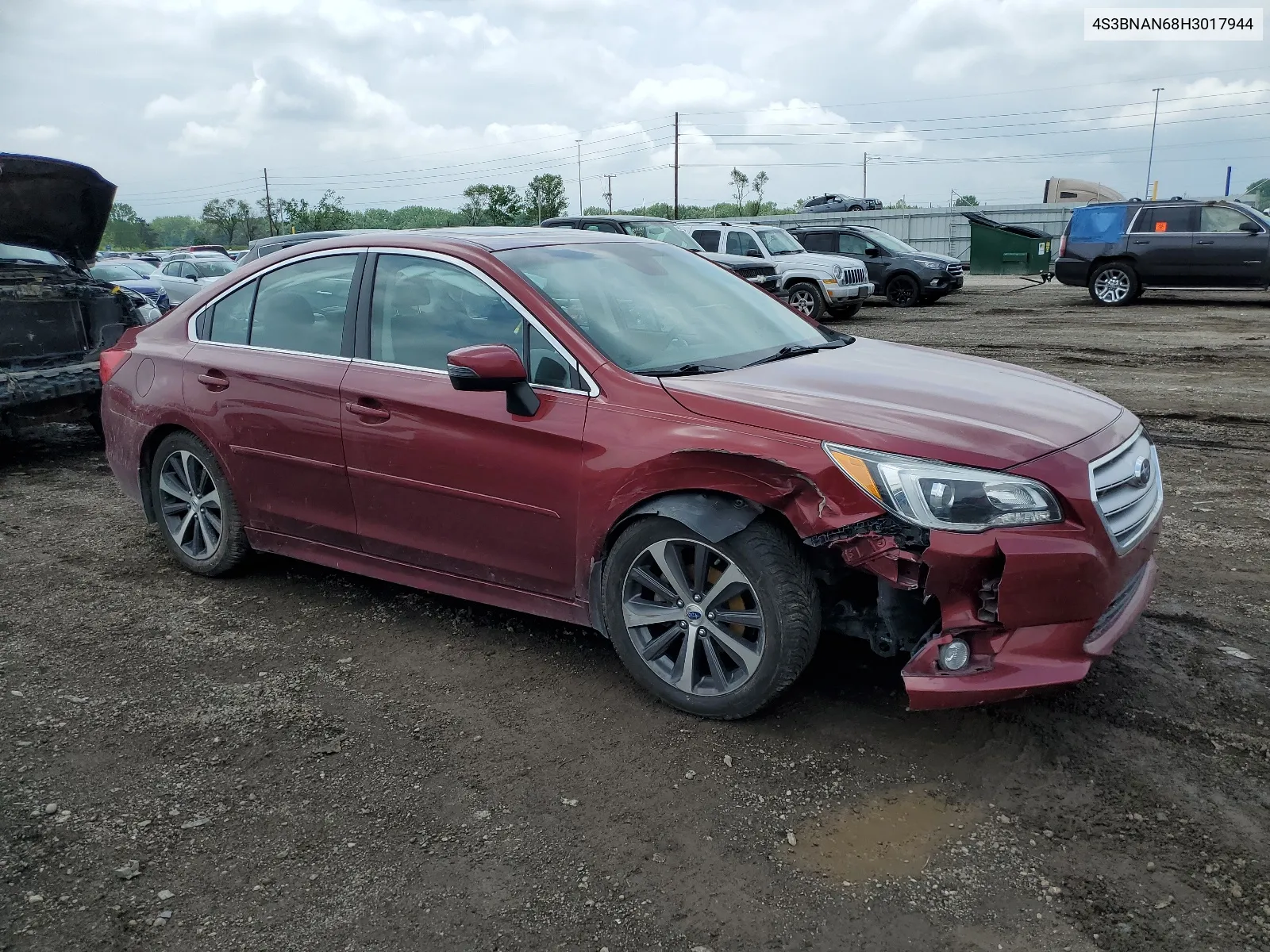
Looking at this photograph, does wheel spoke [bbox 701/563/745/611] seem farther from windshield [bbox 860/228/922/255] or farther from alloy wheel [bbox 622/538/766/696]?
windshield [bbox 860/228/922/255]

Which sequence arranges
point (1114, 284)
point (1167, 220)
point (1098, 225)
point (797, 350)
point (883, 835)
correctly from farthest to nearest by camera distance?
point (1114, 284), point (1098, 225), point (1167, 220), point (797, 350), point (883, 835)

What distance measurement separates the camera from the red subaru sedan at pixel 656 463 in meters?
3.01

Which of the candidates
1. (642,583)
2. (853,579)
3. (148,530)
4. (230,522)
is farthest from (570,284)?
A: (148,530)

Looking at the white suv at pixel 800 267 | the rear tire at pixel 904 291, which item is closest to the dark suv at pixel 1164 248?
the rear tire at pixel 904 291

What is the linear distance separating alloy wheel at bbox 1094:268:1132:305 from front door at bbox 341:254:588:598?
1793 centimetres

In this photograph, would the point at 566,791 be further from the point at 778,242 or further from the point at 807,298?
the point at 778,242

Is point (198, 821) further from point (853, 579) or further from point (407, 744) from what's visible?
point (853, 579)

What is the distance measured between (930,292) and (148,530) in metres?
17.8

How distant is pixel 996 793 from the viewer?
119 inches

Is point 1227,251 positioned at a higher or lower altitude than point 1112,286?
higher

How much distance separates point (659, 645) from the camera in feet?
11.6

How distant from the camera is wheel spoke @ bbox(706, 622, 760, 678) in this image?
10.9ft

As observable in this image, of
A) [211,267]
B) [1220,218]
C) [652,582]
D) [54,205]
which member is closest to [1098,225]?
[1220,218]

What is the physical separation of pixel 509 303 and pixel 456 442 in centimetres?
56
